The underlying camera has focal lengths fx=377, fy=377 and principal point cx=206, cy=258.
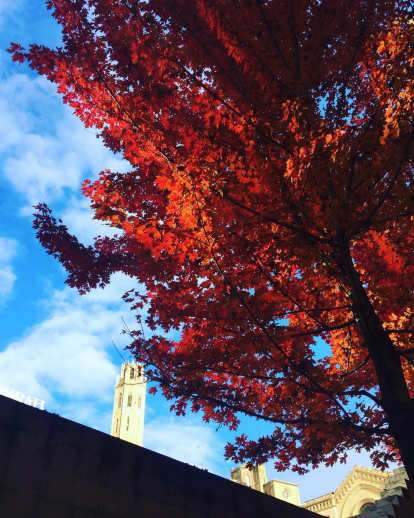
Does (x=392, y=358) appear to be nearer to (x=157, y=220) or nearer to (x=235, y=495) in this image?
(x=235, y=495)

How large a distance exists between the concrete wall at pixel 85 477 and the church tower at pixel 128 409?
77.7 meters

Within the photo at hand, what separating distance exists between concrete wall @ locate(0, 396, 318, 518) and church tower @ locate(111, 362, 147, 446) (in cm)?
7772

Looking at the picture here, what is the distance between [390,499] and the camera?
8.55 meters

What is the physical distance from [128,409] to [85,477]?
85314 millimetres

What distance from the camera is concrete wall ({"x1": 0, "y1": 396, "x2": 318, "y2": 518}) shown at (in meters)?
4.65

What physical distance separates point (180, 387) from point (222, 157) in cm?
432

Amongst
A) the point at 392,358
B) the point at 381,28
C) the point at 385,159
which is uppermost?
the point at 381,28

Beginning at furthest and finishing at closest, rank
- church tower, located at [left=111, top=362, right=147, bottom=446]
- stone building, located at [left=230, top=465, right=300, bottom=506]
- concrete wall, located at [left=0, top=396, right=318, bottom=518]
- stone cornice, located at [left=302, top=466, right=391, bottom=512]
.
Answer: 1. church tower, located at [left=111, top=362, right=147, bottom=446]
2. stone building, located at [left=230, top=465, right=300, bottom=506]
3. stone cornice, located at [left=302, top=466, right=391, bottom=512]
4. concrete wall, located at [left=0, top=396, right=318, bottom=518]

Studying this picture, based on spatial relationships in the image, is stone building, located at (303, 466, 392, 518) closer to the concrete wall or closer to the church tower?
the concrete wall

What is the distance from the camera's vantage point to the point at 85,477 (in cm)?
518

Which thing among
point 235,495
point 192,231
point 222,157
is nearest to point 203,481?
point 235,495

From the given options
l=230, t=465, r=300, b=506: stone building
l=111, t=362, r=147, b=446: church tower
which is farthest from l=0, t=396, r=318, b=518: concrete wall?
l=111, t=362, r=147, b=446: church tower

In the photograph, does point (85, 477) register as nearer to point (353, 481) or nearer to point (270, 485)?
point (353, 481)

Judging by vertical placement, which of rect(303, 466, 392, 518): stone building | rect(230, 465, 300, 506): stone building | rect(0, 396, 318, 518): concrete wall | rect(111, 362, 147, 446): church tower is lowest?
rect(0, 396, 318, 518): concrete wall
